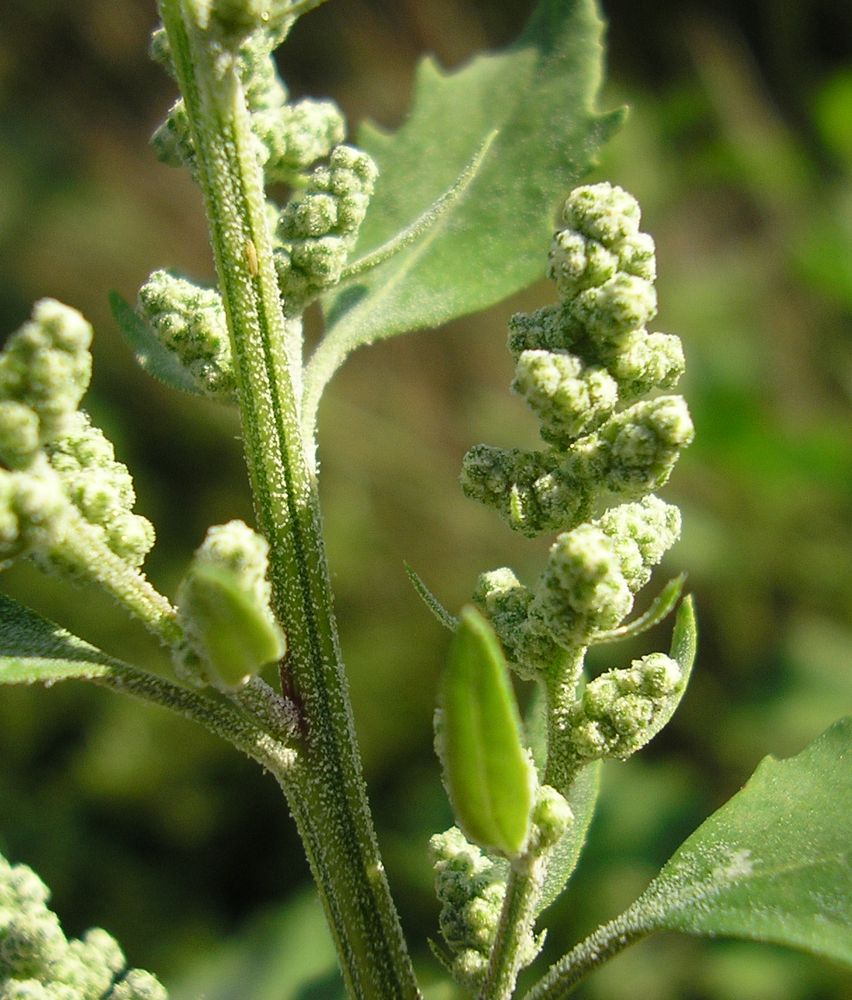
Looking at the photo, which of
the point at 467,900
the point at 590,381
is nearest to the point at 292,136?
the point at 590,381

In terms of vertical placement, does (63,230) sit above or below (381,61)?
below

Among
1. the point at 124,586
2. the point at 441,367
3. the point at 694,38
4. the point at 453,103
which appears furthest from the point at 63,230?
the point at 124,586

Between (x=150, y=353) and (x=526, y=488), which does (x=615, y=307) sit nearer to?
(x=526, y=488)

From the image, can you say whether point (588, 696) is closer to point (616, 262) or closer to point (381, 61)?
point (616, 262)

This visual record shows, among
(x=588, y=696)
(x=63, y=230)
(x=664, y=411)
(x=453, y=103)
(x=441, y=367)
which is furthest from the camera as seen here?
(x=441, y=367)

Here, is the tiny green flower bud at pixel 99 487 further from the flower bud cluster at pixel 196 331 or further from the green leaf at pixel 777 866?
the green leaf at pixel 777 866
